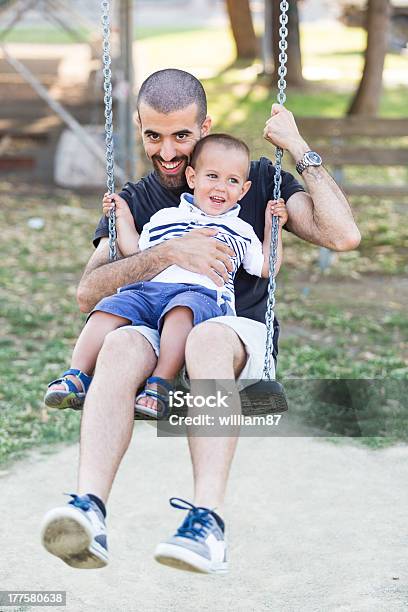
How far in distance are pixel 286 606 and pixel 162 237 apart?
1.36 metres

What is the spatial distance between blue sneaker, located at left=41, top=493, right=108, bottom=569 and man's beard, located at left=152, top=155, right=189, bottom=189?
3.78 feet

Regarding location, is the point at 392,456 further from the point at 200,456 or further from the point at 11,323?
the point at 11,323

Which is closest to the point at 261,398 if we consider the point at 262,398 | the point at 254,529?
Answer: the point at 262,398

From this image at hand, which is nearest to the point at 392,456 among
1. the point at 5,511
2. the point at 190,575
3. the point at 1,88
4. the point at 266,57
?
the point at 190,575

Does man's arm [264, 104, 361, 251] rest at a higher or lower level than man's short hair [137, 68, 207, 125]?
lower

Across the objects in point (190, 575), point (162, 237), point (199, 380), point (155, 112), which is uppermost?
point (155, 112)

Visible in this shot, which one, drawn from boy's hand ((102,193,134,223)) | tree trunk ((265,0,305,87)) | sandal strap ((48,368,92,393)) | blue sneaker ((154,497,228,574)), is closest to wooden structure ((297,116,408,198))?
boy's hand ((102,193,134,223))

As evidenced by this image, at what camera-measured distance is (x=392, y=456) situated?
5.07 metres

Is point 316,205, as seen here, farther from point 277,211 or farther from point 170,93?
point 170,93

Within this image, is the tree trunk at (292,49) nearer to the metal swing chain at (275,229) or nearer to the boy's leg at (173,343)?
the metal swing chain at (275,229)

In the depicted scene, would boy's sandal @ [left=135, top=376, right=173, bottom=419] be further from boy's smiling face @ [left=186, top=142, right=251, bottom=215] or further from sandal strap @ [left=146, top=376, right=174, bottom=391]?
boy's smiling face @ [left=186, top=142, right=251, bottom=215]

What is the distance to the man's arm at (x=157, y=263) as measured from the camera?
3219 millimetres

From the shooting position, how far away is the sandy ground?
3.79m

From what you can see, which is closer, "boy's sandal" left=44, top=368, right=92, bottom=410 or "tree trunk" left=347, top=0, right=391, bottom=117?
"boy's sandal" left=44, top=368, right=92, bottom=410
